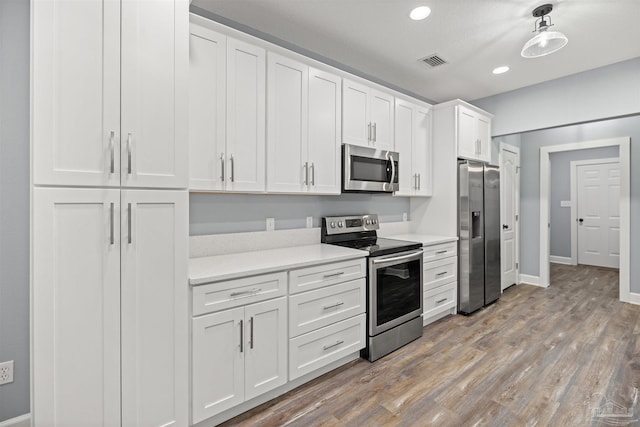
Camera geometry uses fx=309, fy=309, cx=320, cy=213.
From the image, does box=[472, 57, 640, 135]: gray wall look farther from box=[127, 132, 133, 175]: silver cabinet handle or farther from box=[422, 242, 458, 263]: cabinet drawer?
box=[127, 132, 133, 175]: silver cabinet handle

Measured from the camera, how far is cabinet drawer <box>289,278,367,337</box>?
212 cm

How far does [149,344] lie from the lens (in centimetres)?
156

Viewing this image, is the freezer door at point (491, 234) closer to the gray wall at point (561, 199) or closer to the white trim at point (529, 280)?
the white trim at point (529, 280)

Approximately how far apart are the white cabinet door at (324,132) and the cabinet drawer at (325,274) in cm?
68

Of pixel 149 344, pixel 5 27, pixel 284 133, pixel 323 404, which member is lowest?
pixel 323 404

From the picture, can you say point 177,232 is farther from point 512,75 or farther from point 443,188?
point 512,75

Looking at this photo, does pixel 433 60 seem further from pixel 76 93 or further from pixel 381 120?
pixel 76 93

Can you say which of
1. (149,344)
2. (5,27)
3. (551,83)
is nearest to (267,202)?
(149,344)

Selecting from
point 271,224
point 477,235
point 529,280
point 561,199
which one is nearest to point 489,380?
point 477,235

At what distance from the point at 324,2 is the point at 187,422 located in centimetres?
286

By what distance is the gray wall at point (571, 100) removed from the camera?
320cm

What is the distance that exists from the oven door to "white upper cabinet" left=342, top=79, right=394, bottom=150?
1154mm

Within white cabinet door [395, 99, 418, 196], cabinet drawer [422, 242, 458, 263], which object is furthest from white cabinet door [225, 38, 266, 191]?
cabinet drawer [422, 242, 458, 263]

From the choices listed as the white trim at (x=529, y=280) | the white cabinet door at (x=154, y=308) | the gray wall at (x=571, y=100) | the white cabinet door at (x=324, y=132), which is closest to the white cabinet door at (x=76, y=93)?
the white cabinet door at (x=154, y=308)
